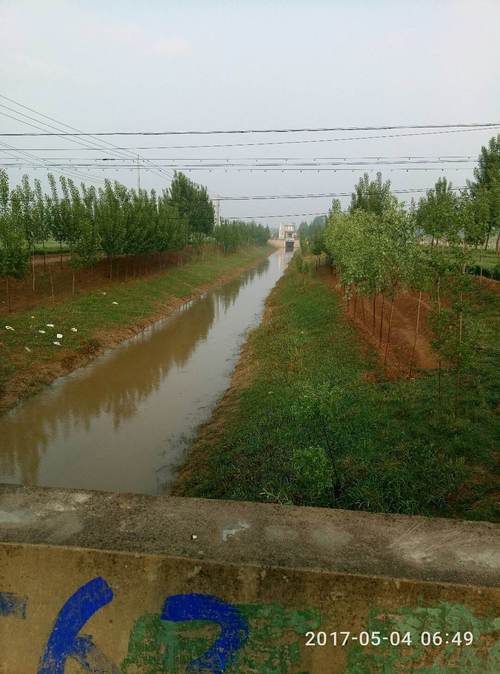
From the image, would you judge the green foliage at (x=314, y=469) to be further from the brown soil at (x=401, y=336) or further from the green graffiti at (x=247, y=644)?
the brown soil at (x=401, y=336)

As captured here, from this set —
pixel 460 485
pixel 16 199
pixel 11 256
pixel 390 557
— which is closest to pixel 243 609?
pixel 390 557

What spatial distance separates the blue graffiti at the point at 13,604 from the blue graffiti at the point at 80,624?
0.25 metres

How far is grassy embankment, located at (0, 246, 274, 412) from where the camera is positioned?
49.1 feet

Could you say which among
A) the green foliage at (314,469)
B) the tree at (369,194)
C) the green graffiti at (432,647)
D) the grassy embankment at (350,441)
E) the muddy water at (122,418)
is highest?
the tree at (369,194)

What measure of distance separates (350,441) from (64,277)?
23266 mm

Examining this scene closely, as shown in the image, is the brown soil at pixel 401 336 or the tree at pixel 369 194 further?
the tree at pixel 369 194

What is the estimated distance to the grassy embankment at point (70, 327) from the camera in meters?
15.0

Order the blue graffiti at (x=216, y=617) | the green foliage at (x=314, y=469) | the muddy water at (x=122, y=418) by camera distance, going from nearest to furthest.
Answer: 1. the blue graffiti at (x=216, y=617)
2. the green foliage at (x=314, y=469)
3. the muddy water at (x=122, y=418)

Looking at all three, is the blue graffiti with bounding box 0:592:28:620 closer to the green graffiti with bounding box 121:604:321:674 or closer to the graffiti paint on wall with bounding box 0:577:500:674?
the graffiti paint on wall with bounding box 0:577:500:674

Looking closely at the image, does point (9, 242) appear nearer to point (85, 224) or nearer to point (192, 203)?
point (85, 224)

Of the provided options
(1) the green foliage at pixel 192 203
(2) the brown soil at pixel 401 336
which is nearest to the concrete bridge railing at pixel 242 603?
(2) the brown soil at pixel 401 336

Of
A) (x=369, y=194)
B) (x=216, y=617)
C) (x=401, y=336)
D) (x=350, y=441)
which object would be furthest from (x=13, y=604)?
(x=369, y=194)

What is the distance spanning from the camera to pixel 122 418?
42.9 ft

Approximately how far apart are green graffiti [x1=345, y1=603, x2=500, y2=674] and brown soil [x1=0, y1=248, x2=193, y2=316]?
2109cm
